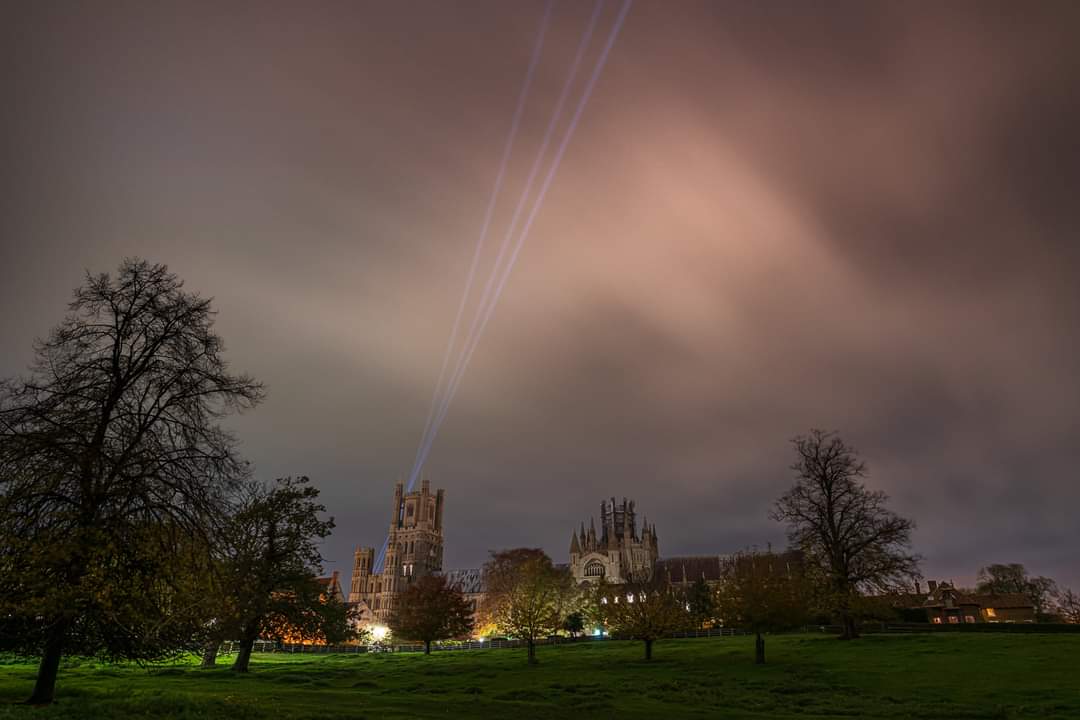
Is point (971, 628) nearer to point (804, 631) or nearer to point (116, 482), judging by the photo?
point (804, 631)

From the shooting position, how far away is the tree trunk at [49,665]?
17.6 meters

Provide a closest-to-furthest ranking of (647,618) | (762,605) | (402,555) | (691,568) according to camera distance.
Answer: (762,605), (647,618), (691,568), (402,555)

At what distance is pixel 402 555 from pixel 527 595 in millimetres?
119079

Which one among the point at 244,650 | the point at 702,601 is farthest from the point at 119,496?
the point at 702,601

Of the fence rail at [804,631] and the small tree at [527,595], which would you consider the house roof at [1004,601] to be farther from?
the small tree at [527,595]

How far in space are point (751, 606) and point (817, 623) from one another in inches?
1416

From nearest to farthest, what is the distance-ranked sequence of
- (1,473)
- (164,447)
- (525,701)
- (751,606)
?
1. (1,473)
2. (164,447)
3. (525,701)
4. (751,606)

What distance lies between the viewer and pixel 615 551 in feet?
481

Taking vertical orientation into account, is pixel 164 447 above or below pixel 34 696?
above

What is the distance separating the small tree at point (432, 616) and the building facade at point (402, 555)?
89.9 metres

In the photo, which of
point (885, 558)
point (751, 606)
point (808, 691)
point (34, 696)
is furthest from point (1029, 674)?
point (34, 696)

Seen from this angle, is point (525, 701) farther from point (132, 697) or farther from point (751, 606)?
point (751, 606)

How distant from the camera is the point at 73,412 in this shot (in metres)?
18.9

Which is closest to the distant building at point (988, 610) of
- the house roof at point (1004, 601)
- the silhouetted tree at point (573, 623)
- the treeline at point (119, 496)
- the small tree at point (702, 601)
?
the house roof at point (1004, 601)
